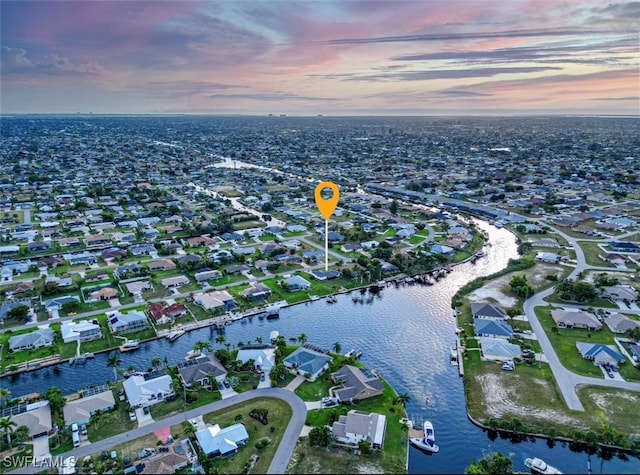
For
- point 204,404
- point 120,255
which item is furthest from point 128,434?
point 120,255

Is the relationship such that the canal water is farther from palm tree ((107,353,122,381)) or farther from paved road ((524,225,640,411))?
paved road ((524,225,640,411))

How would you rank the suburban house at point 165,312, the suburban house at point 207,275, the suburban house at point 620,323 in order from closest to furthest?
the suburban house at point 620,323 → the suburban house at point 165,312 → the suburban house at point 207,275

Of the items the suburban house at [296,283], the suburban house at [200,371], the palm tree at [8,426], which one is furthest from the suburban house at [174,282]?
the palm tree at [8,426]

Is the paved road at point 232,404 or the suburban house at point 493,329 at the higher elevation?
the suburban house at point 493,329

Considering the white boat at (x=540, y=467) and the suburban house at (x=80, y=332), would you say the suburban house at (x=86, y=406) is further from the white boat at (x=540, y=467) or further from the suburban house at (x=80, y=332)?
the white boat at (x=540, y=467)

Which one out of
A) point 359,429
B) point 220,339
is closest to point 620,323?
point 359,429

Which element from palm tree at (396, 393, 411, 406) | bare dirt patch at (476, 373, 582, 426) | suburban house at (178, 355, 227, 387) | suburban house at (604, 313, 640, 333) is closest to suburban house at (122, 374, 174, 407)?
suburban house at (178, 355, 227, 387)
